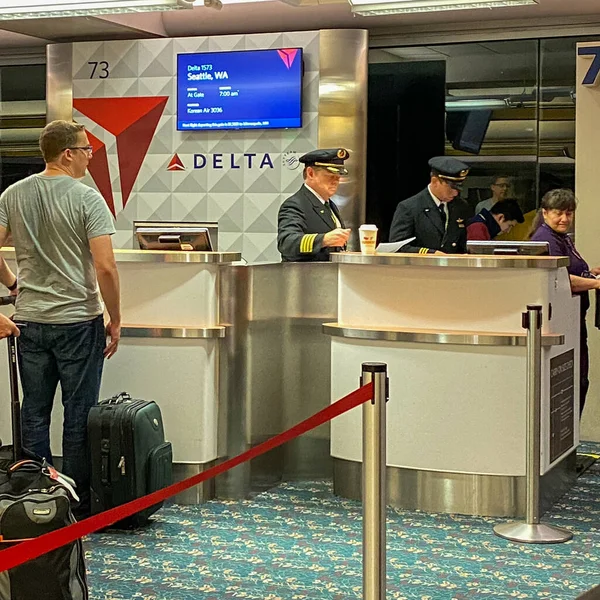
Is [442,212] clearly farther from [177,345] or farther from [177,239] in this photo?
[177,345]

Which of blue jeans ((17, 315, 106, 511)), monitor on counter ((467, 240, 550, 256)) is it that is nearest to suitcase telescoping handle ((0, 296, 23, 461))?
blue jeans ((17, 315, 106, 511))

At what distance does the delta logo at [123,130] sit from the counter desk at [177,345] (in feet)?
11.9

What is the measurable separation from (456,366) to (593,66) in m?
3.29

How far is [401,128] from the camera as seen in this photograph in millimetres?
8742

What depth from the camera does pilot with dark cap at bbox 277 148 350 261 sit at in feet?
20.4

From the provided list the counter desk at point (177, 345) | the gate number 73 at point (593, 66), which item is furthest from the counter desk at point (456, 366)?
the gate number 73 at point (593, 66)

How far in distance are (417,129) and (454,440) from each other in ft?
12.7

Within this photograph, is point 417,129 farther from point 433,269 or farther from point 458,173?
point 433,269

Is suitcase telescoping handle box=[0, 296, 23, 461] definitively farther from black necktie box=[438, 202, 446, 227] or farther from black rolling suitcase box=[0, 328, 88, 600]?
black necktie box=[438, 202, 446, 227]

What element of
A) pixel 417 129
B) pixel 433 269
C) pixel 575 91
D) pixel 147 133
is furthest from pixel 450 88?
pixel 433 269

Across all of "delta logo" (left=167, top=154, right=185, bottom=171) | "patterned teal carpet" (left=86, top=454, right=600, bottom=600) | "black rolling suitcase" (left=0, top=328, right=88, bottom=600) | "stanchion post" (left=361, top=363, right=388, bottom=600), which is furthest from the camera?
"delta logo" (left=167, top=154, right=185, bottom=171)

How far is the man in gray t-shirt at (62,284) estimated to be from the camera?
16.3 ft

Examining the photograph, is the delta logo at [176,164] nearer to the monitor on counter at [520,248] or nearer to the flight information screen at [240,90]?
the flight information screen at [240,90]

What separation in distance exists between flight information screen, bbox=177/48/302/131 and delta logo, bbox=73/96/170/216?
0.94ft
